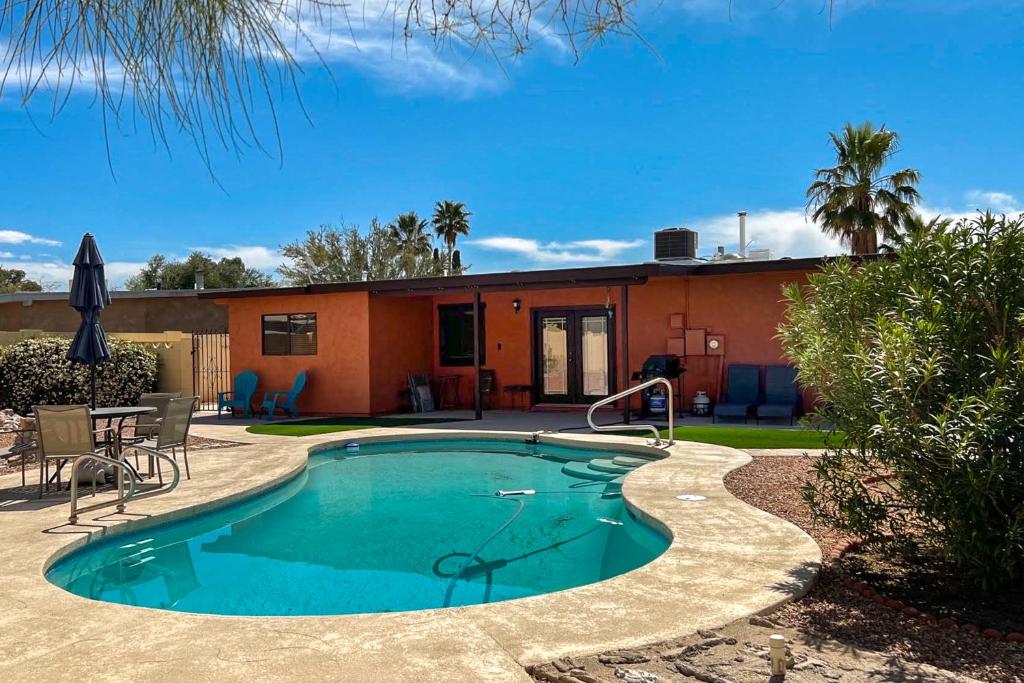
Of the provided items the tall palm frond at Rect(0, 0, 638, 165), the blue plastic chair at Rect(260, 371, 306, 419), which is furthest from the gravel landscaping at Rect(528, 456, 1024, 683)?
the blue plastic chair at Rect(260, 371, 306, 419)

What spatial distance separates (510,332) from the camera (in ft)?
57.7

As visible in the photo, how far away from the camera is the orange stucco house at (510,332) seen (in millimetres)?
14820

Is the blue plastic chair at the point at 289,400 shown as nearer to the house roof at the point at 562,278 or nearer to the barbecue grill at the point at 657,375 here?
the house roof at the point at 562,278

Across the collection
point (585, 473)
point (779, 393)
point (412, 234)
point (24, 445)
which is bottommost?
point (585, 473)

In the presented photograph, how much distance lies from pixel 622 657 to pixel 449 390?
14.9 meters

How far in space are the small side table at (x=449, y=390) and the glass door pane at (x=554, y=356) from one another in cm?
206

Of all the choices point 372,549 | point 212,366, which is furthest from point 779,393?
point 212,366

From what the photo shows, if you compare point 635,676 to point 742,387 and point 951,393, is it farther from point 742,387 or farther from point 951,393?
point 742,387

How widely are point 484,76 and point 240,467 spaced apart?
7708 millimetres

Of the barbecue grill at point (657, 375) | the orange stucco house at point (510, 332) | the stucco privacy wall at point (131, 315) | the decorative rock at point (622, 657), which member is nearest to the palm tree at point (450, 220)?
the stucco privacy wall at point (131, 315)

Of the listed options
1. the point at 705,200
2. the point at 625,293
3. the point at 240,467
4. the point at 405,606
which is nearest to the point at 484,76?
the point at 405,606

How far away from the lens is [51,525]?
628cm

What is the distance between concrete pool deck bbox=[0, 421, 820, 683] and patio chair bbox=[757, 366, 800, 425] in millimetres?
7768

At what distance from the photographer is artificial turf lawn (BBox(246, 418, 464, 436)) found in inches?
522
